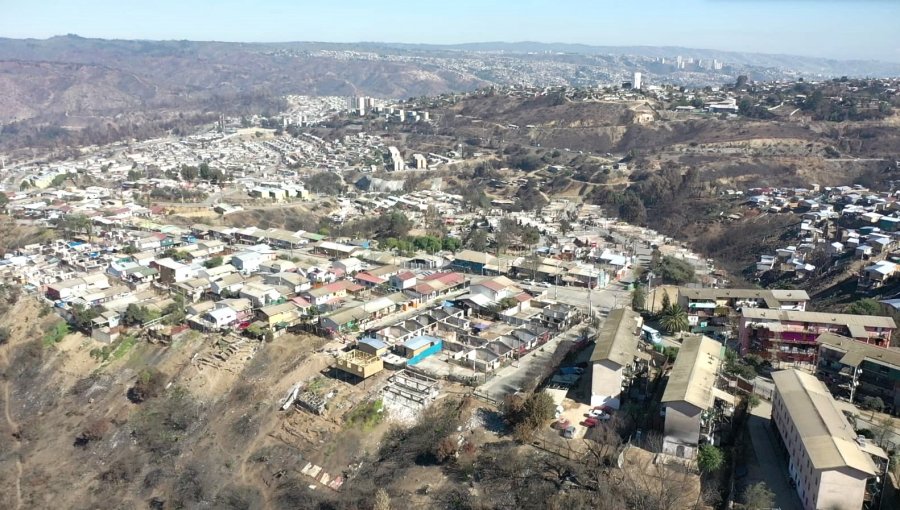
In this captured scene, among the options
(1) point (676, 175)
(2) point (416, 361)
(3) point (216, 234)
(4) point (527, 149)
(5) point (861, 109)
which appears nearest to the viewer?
(2) point (416, 361)

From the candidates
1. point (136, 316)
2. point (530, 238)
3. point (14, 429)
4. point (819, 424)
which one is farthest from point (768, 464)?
point (14, 429)

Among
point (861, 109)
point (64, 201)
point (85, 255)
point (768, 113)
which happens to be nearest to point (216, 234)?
point (85, 255)

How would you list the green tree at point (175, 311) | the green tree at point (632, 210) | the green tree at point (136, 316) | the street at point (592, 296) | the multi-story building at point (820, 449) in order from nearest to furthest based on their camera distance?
the multi-story building at point (820, 449)
the green tree at point (175, 311)
the green tree at point (136, 316)
the street at point (592, 296)
the green tree at point (632, 210)

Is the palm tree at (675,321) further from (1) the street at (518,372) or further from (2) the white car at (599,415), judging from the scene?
(2) the white car at (599,415)

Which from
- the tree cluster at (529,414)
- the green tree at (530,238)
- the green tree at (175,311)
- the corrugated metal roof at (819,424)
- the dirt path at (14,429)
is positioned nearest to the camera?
the corrugated metal roof at (819,424)

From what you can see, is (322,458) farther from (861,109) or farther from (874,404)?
(861,109)

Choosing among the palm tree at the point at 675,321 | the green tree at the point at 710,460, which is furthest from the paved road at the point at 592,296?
the green tree at the point at 710,460

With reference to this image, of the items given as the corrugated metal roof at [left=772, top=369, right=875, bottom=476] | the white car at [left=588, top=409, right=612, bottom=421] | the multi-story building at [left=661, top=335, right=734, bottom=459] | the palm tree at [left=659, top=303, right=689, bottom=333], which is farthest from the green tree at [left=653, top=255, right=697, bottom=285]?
the white car at [left=588, top=409, right=612, bottom=421]
